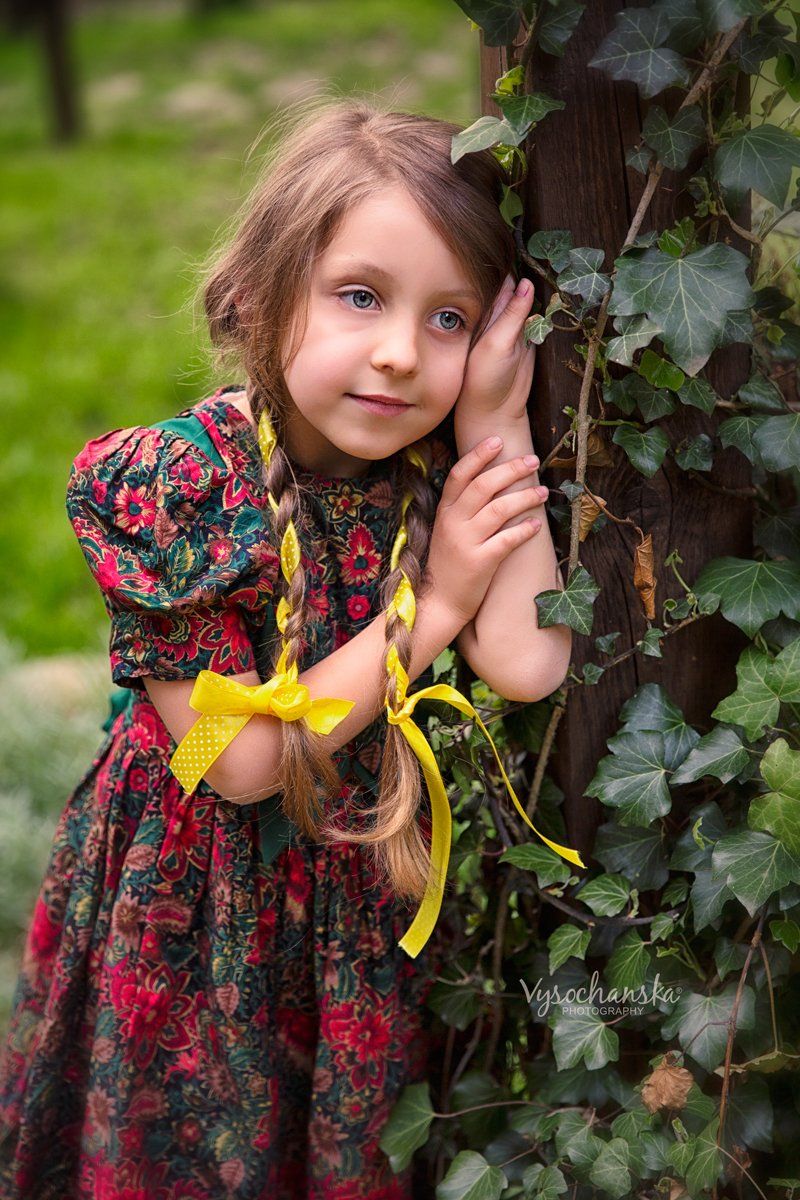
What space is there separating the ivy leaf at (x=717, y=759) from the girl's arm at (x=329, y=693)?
0.33m

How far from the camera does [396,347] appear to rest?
1.38 m

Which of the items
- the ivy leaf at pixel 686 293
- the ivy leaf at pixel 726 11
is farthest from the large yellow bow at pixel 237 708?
the ivy leaf at pixel 726 11

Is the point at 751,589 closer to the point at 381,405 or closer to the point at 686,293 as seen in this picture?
the point at 686,293

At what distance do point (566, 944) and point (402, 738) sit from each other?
13.5 inches

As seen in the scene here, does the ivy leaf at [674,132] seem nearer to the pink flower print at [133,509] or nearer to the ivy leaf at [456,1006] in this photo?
the pink flower print at [133,509]

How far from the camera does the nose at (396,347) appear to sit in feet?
4.52

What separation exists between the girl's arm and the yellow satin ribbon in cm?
4

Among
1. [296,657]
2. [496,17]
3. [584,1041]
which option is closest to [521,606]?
[296,657]

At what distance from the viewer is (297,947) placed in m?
1.70

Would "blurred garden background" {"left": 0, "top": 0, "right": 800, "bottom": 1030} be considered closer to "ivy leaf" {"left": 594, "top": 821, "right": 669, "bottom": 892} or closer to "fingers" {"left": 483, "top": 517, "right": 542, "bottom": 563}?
"fingers" {"left": 483, "top": 517, "right": 542, "bottom": 563}

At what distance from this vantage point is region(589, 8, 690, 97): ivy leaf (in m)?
1.24

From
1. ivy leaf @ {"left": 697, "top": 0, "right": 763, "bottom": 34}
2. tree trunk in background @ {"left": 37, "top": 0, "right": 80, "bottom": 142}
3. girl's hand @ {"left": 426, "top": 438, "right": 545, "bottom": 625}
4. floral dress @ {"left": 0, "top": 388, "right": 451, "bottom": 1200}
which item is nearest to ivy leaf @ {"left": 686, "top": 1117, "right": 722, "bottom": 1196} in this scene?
floral dress @ {"left": 0, "top": 388, "right": 451, "bottom": 1200}

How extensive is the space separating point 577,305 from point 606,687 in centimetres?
50

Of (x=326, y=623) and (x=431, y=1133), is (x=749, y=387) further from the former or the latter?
(x=431, y=1133)
